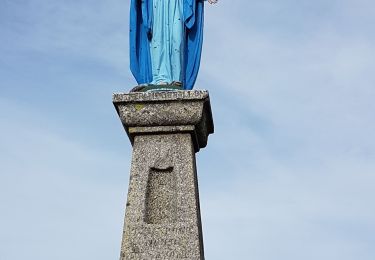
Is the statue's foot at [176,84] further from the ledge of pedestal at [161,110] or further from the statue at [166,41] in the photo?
the ledge of pedestal at [161,110]

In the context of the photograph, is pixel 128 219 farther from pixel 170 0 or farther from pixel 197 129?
pixel 170 0

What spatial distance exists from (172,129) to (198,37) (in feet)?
5.10

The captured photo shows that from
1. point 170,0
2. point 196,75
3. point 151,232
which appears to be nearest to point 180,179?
point 151,232

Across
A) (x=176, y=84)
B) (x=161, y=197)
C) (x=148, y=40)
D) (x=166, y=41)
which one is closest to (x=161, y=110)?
(x=176, y=84)

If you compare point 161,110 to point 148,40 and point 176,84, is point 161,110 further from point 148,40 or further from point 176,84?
point 148,40

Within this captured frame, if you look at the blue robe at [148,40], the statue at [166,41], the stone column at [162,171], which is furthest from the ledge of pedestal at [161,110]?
the blue robe at [148,40]

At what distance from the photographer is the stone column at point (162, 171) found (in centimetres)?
620

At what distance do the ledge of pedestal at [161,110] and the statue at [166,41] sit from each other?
553 mm

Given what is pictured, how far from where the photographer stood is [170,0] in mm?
7586

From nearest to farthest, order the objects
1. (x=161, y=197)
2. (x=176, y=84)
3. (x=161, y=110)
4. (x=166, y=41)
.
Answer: (x=161, y=197), (x=161, y=110), (x=176, y=84), (x=166, y=41)

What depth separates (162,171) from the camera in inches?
259

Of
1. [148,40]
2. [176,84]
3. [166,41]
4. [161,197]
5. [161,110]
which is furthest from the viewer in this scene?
[148,40]

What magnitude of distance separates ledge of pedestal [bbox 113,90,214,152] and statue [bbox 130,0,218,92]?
55 centimetres

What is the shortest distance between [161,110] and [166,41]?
3.74 ft
